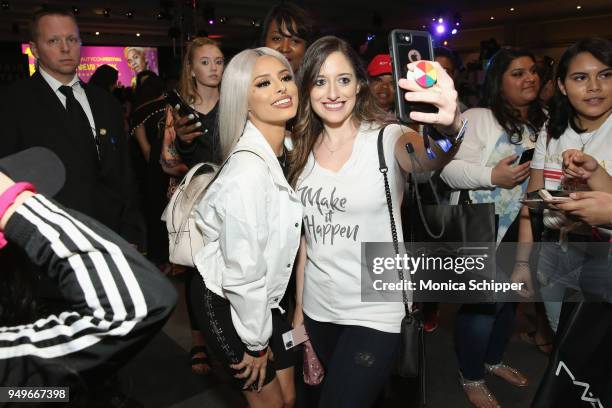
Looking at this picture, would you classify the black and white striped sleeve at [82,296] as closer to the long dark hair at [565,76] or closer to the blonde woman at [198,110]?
the blonde woman at [198,110]

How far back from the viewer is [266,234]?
171 cm

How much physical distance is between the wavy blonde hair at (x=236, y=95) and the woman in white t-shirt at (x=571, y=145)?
4.06 ft

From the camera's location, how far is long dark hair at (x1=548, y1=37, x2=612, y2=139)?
205 cm

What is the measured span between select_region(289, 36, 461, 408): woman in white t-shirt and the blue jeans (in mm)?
940

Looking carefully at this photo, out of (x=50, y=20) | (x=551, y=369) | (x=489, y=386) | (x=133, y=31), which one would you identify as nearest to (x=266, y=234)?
(x=551, y=369)

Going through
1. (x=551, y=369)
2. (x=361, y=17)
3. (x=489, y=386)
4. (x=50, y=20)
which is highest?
(x=361, y=17)

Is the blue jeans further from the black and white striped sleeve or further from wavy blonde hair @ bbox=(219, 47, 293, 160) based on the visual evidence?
the black and white striped sleeve

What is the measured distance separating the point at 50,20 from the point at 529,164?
2.45m

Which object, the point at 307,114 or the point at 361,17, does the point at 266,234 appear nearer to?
the point at 307,114

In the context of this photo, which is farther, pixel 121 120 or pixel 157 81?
pixel 157 81

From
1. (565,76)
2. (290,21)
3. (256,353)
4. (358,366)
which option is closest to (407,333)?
(358,366)

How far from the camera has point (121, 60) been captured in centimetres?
1591

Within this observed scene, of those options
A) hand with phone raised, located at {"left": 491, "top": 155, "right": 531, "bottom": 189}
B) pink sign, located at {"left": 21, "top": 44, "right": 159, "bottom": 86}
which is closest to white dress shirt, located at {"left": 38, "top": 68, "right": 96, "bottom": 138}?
hand with phone raised, located at {"left": 491, "top": 155, "right": 531, "bottom": 189}

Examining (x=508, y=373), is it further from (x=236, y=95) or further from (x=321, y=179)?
(x=236, y=95)
